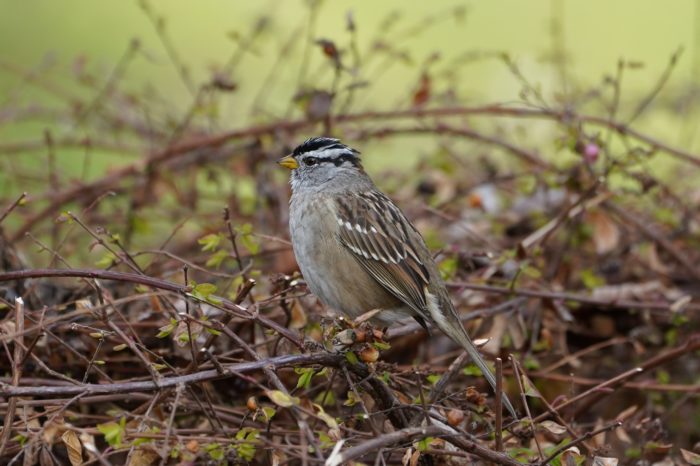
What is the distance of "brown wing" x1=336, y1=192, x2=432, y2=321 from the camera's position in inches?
127

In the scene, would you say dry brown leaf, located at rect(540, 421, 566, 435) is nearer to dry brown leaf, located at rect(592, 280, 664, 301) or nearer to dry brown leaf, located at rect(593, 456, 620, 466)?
dry brown leaf, located at rect(593, 456, 620, 466)

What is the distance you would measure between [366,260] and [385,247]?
9 cm

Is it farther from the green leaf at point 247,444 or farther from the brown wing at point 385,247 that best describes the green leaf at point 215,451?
the brown wing at point 385,247

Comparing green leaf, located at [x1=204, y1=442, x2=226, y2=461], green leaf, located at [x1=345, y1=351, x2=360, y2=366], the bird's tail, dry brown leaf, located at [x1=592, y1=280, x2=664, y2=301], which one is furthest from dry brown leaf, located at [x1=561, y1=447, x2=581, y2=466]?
dry brown leaf, located at [x1=592, y1=280, x2=664, y2=301]

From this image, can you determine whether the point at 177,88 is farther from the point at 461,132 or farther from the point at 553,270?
the point at 553,270

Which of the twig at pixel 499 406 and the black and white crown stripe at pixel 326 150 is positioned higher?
the black and white crown stripe at pixel 326 150

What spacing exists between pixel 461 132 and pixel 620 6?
6.40 metres

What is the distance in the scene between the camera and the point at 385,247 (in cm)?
335

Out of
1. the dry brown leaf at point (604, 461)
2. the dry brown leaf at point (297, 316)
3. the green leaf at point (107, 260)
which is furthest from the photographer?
the dry brown leaf at point (297, 316)

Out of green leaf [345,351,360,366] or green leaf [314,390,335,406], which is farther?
green leaf [314,390,335,406]

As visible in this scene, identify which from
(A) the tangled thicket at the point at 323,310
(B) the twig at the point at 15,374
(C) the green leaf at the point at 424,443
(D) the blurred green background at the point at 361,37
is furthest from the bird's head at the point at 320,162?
(D) the blurred green background at the point at 361,37

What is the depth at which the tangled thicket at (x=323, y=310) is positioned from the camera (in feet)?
7.89

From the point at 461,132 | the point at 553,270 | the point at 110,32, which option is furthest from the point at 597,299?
the point at 110,32

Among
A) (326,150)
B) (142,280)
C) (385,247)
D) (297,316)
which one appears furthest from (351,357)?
(326,150)
